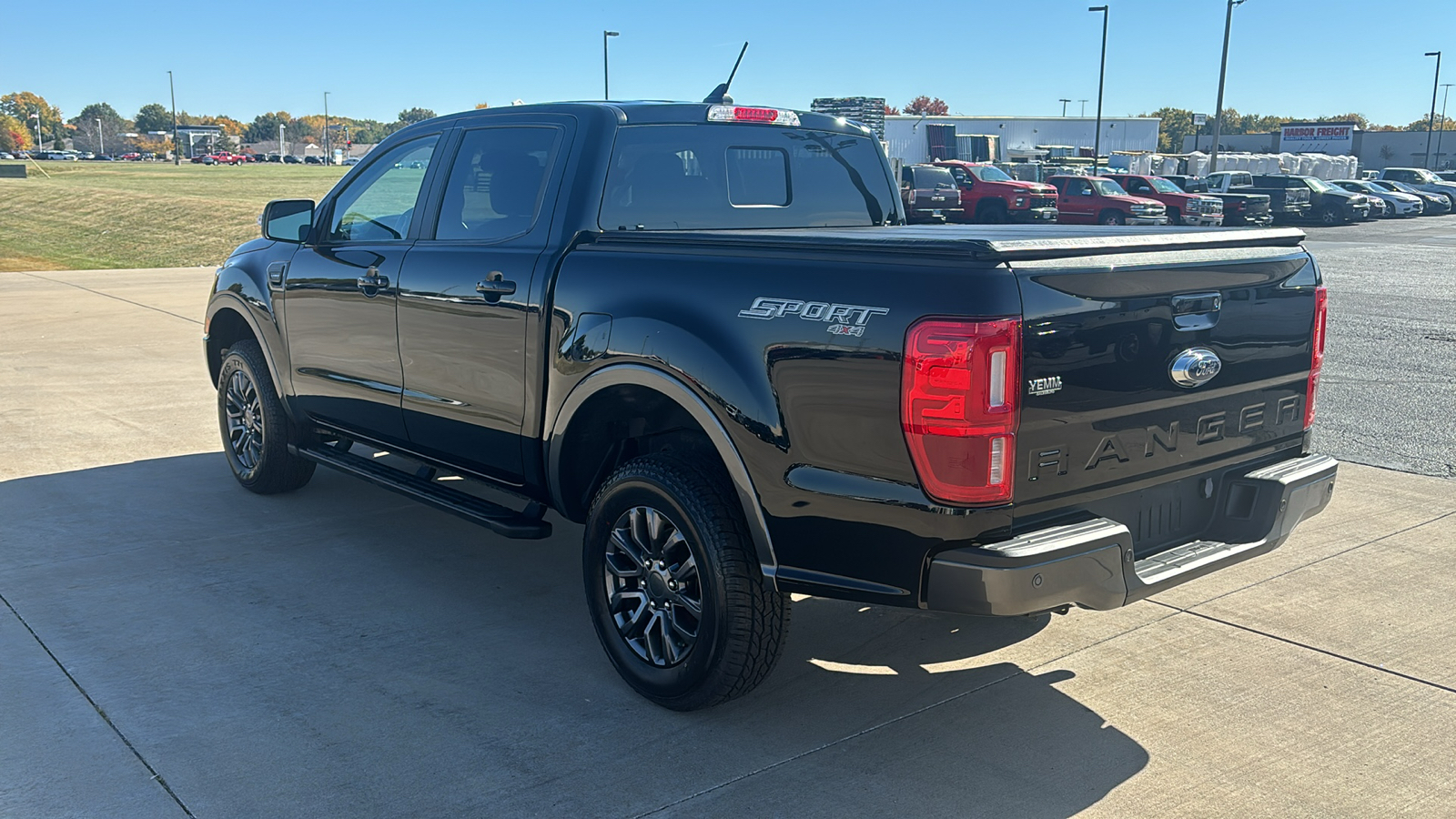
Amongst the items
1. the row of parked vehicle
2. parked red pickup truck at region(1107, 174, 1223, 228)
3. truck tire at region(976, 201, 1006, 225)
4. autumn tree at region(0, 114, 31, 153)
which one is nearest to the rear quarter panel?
the row of parked vehicle

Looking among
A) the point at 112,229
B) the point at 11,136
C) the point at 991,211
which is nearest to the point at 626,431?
the point at 991,211

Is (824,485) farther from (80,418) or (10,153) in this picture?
(10,153)

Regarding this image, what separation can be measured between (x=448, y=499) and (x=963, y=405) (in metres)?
2.44

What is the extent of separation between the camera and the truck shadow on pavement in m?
3.33

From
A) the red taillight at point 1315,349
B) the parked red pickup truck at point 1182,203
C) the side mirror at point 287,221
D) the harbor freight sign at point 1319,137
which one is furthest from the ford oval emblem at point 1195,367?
the harbor freight sign at point 1319,137

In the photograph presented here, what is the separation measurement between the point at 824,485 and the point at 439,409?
2.07m

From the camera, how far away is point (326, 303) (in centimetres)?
546

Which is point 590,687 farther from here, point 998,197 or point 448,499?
point 998,197

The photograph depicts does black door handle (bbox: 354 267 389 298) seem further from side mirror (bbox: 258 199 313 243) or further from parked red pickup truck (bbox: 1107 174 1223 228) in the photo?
parked red pickup truck (bbox: 1107 174 1223 228)

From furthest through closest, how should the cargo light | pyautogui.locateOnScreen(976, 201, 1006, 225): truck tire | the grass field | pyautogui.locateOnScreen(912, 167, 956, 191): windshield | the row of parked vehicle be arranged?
pyautogui.locateOnScreen(976, 201, 1006, 225): truck tire → pyautogui.locateOnScreen(912, 167, 956, 191): windshield → the row of parked vehicle → the grass field → the cargo light

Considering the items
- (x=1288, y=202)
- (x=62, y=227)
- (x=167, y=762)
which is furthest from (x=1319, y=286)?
(x=1288, y=202)

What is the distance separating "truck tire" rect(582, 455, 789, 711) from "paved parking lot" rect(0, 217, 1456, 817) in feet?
0.53

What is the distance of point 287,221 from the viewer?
19.4ft

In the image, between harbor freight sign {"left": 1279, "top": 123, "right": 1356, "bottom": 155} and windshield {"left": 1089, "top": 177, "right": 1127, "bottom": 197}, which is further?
harbor freight sign {"left": 1279, "top": 123, "right": 1356, "bottom": 155}
